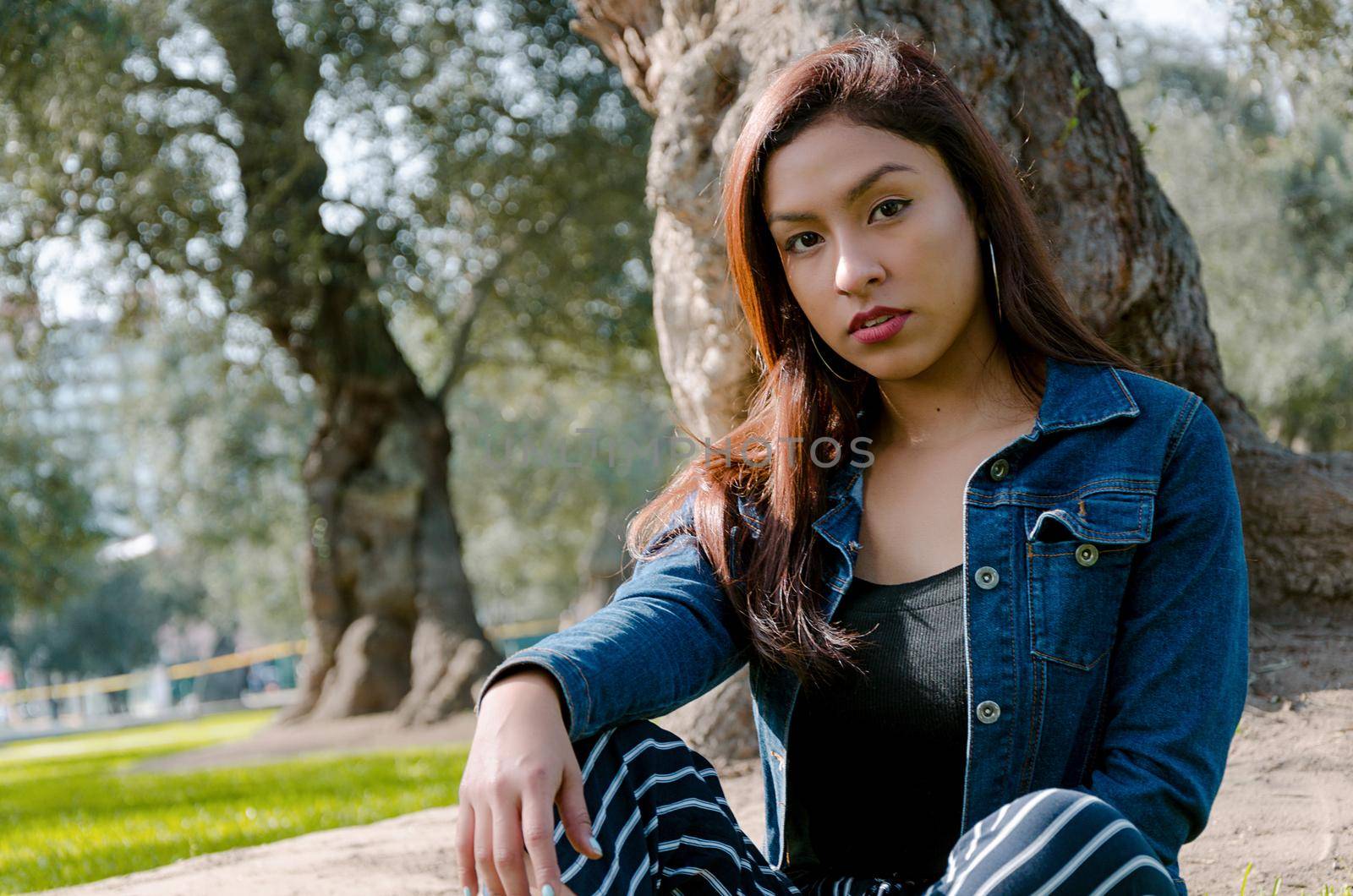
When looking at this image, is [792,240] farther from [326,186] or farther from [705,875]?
[326,186]

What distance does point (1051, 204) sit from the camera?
4000 millimetres

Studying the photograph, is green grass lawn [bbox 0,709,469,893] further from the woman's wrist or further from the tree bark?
the woman's wrist

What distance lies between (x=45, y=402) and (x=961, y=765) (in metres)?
15.5

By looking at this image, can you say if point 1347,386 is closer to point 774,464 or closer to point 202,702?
point 774,464

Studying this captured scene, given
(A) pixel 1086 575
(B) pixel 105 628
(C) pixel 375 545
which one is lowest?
(B) pixel 105 628

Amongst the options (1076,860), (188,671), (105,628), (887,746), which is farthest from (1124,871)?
(105,628)

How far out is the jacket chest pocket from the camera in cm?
167

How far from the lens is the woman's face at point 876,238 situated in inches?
69.9

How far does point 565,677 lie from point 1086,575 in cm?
75

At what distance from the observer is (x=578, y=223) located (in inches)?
460

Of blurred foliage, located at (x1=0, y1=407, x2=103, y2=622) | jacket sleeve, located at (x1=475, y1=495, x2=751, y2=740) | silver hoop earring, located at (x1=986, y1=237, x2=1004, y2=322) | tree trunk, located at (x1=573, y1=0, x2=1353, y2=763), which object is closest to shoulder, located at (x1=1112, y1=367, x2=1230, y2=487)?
silver hoop earring, located at (x1=986, y1=237, x2=1004, y2=322)

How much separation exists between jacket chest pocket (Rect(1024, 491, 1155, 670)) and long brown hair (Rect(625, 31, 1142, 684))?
0.87ft

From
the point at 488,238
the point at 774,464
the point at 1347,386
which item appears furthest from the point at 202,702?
the point at 774,464

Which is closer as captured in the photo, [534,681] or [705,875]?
[534,681]
